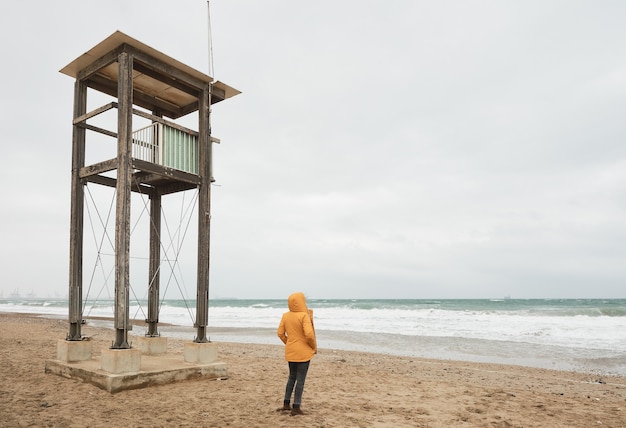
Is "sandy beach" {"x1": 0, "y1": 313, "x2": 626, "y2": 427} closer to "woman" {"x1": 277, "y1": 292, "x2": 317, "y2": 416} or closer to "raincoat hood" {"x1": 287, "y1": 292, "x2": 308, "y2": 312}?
"woman" {"x1": 277, "y1": 292, "x2": 317, "y2": 416}

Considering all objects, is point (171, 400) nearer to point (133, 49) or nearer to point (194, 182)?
point (194, 182)

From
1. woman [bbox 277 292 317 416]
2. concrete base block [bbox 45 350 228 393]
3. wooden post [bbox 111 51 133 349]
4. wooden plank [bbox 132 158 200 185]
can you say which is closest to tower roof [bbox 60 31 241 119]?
wooden post [bbox 111 51 133 349]

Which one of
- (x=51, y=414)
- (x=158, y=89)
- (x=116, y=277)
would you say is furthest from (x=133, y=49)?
(x=51, y=414)

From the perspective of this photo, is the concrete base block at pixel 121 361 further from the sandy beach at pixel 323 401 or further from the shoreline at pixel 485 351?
the shoreline at pixel 485 351

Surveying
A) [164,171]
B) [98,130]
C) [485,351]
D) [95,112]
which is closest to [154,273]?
[164,171]

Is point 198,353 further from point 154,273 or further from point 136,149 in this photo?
point 136,149

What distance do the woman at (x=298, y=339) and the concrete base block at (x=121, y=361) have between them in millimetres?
2693

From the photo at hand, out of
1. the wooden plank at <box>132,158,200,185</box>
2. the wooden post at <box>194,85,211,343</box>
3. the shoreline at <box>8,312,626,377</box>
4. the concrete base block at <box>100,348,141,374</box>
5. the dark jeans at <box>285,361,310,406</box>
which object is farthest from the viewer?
the shoreline at <box>8,312,626,377</box>

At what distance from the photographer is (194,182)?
27.5ft

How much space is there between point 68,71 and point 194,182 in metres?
3.05

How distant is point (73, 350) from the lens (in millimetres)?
8062

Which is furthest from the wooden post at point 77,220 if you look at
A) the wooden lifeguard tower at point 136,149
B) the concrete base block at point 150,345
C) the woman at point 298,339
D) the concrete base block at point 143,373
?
the woman at point 298,339

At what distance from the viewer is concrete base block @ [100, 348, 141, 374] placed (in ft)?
22.8

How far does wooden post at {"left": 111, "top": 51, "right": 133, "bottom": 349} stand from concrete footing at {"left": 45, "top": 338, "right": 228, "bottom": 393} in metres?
0.26
